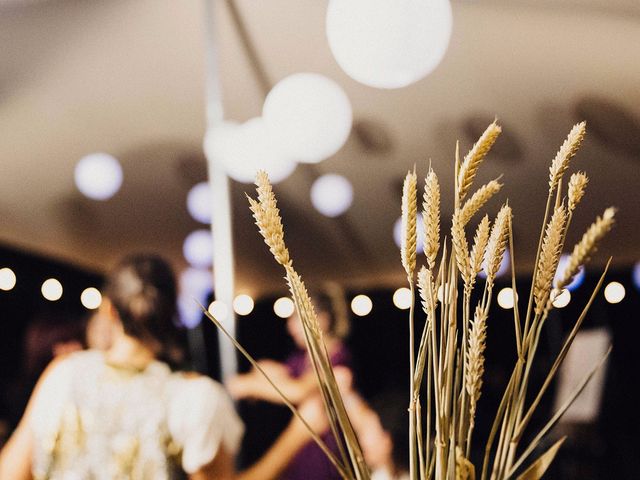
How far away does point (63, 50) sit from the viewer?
4.35 ft

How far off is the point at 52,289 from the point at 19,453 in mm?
304

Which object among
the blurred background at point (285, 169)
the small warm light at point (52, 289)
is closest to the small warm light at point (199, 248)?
the blurred background at point (285, 169)

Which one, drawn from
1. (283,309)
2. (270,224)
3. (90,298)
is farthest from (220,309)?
(270,224)

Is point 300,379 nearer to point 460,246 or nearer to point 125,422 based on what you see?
point 125,422

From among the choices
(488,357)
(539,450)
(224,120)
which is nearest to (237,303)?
(224,120)

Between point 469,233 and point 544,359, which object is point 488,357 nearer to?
point 544,359

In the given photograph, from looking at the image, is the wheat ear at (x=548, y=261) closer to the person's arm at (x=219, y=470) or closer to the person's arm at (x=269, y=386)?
the person's arm at (x=269, y=386)

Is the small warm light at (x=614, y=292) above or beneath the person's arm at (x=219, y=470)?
above

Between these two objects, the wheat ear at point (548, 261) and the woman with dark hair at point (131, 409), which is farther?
the woman with dark hair at point (131, 409)

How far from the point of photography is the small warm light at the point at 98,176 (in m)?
1.29

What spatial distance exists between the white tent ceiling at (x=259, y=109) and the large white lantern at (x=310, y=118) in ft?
0.07

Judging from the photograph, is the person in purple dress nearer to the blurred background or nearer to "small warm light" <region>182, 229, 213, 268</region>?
the blurred background

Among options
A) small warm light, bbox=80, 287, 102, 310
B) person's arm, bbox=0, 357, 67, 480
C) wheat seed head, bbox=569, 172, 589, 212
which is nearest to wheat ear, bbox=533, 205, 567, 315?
wheat seed head, bbox=569, 172, 589, 212

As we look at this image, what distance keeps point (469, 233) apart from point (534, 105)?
282mm
